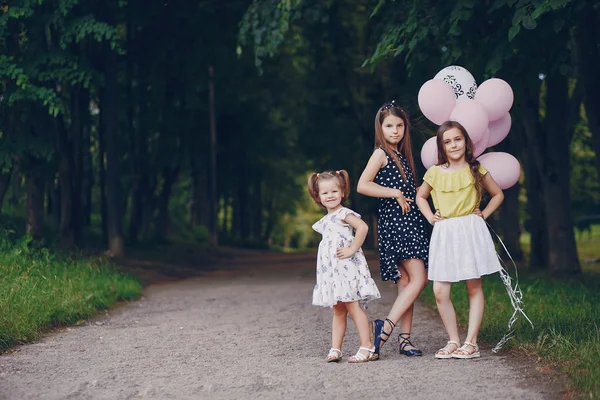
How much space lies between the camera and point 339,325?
772 centimetres

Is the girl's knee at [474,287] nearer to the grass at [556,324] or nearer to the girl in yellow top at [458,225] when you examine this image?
the girl in yellow top at [458,225]

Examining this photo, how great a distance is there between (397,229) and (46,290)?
5035 mm

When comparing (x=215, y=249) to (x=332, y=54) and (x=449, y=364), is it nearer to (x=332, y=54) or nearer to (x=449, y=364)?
(x=332, y=54)

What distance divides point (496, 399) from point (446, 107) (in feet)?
9.60

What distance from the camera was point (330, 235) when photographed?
772 centimetres

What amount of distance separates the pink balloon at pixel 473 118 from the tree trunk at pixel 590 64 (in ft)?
23.1

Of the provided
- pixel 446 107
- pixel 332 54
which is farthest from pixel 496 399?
pixel 332 54

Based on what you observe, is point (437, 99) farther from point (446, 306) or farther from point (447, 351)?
point (447, 351)

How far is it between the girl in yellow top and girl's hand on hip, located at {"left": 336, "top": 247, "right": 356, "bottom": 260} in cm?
63

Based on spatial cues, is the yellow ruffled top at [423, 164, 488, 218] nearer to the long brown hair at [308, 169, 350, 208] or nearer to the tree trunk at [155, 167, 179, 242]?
the long brown hair at [308, 169, 350, 208]

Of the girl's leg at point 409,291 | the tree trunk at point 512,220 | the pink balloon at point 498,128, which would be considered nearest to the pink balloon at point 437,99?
the pink balloon at point 498,128

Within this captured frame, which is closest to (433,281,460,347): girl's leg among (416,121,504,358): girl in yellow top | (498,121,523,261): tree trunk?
(416,121,504,358): girl in yellow top

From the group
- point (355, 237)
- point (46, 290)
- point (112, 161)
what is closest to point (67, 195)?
point (112, 161)

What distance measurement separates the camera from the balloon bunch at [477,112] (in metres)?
7.81
